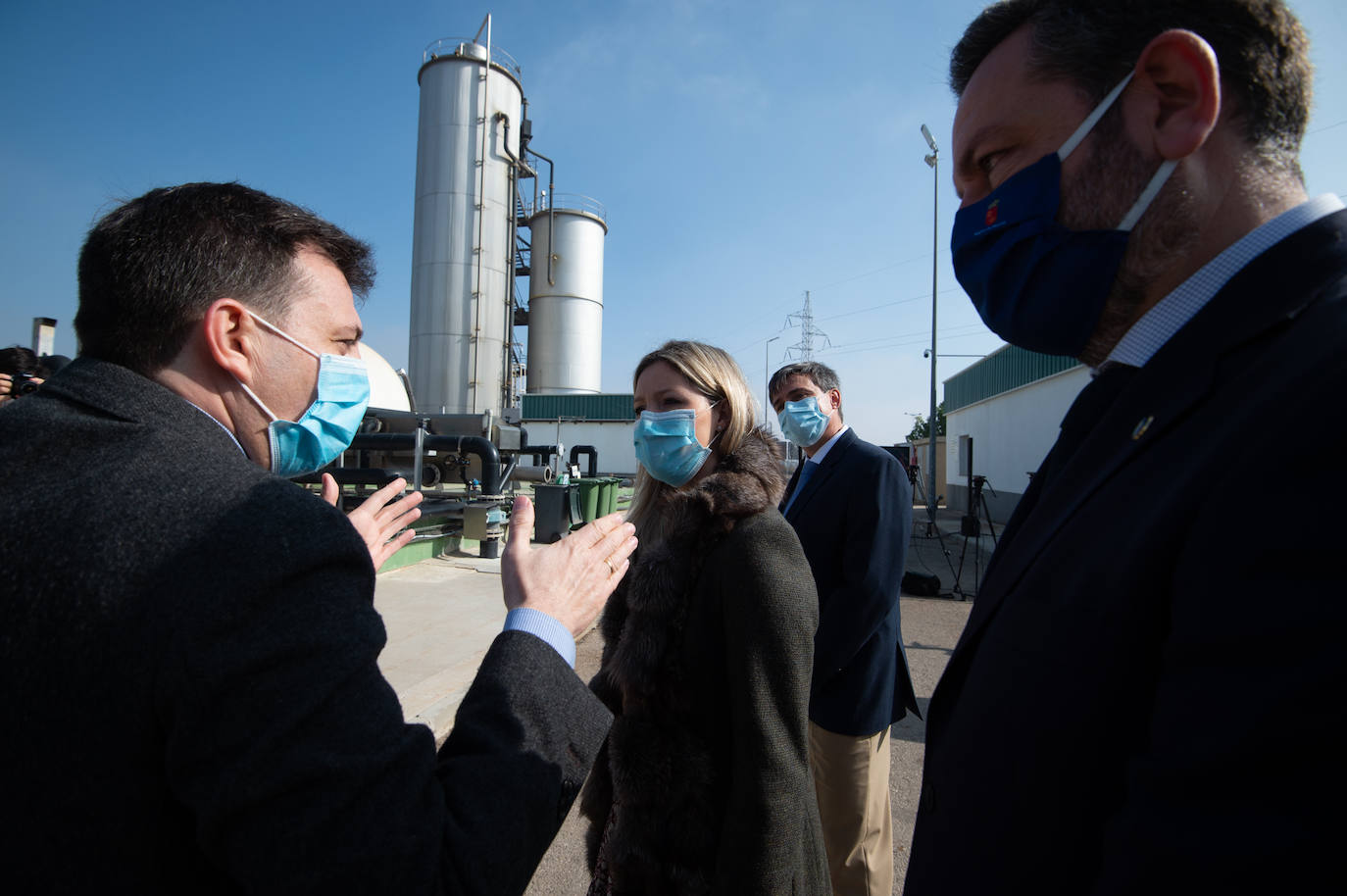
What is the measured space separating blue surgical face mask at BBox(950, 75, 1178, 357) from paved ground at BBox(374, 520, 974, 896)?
306 cm

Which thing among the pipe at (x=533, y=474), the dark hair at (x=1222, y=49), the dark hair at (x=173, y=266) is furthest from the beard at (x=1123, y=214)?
the pipe at (x=533, y=474)

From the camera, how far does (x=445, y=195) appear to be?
24.8 meters

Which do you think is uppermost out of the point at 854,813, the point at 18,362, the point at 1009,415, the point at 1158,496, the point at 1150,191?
the point at 1009,415

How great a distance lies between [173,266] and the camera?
1251 millimetres

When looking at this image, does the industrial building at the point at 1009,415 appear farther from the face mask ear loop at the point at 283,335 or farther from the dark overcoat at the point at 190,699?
the dark overcoat at the point at 190,699

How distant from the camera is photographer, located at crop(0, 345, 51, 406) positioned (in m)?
3.91

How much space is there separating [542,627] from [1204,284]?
1.36m

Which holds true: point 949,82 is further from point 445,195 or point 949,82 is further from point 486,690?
point 445,195

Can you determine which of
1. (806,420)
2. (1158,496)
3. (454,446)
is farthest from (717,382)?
(454,446)

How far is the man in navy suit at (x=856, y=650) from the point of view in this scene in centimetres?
271

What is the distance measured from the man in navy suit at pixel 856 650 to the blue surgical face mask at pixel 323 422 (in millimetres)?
2143

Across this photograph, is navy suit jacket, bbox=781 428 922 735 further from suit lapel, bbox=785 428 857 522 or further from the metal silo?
the metal silo

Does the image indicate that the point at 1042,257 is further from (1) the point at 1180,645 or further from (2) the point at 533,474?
(2) the point at 533,474

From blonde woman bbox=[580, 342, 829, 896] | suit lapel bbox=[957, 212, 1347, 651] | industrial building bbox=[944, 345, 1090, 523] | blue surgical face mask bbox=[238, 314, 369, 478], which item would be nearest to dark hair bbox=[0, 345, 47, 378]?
blue surgical face mask bbox=[238, 314, 369, 478]
